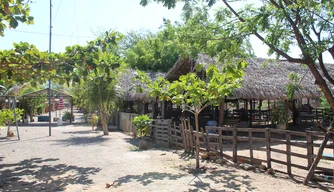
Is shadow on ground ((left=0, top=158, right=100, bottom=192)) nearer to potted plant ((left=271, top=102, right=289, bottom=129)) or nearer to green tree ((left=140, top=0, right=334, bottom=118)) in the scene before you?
green tree ((left=140, top=0, right=334, bottom=118))

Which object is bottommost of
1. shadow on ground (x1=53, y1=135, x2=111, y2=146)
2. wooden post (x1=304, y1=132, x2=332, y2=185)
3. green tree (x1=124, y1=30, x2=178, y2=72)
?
shadow on ground (x1=53, y1=135, x2=111, y2=146)

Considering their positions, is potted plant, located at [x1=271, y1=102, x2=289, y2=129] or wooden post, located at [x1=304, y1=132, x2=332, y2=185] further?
potted plant, located at [x1=271, y1=102, x2=289, y2=129]

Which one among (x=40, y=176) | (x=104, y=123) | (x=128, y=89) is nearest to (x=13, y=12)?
(x=40, y=176)

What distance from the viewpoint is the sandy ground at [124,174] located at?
6.24 meters

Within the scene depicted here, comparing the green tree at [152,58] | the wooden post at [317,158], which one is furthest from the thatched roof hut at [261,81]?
the green tree at [152,58]

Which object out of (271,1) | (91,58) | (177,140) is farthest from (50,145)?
(271,1)

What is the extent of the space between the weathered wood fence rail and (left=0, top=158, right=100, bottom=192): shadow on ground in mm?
3458

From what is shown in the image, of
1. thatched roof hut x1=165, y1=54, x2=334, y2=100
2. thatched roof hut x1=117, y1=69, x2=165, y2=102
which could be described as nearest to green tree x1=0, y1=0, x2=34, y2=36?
thatched roof hut x1=165, y1=54, x2=334, y2=100

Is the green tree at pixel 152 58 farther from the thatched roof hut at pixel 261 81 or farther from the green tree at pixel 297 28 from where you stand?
the green tree at pixel 297 28

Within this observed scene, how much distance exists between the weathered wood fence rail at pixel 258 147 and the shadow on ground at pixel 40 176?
3.46 meters

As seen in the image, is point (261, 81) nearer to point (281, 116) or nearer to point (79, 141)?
point (281, 116)

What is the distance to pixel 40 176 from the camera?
732cm

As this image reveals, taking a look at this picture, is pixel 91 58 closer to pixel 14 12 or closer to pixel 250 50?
pixel 14 12

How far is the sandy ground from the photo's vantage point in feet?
20.5
